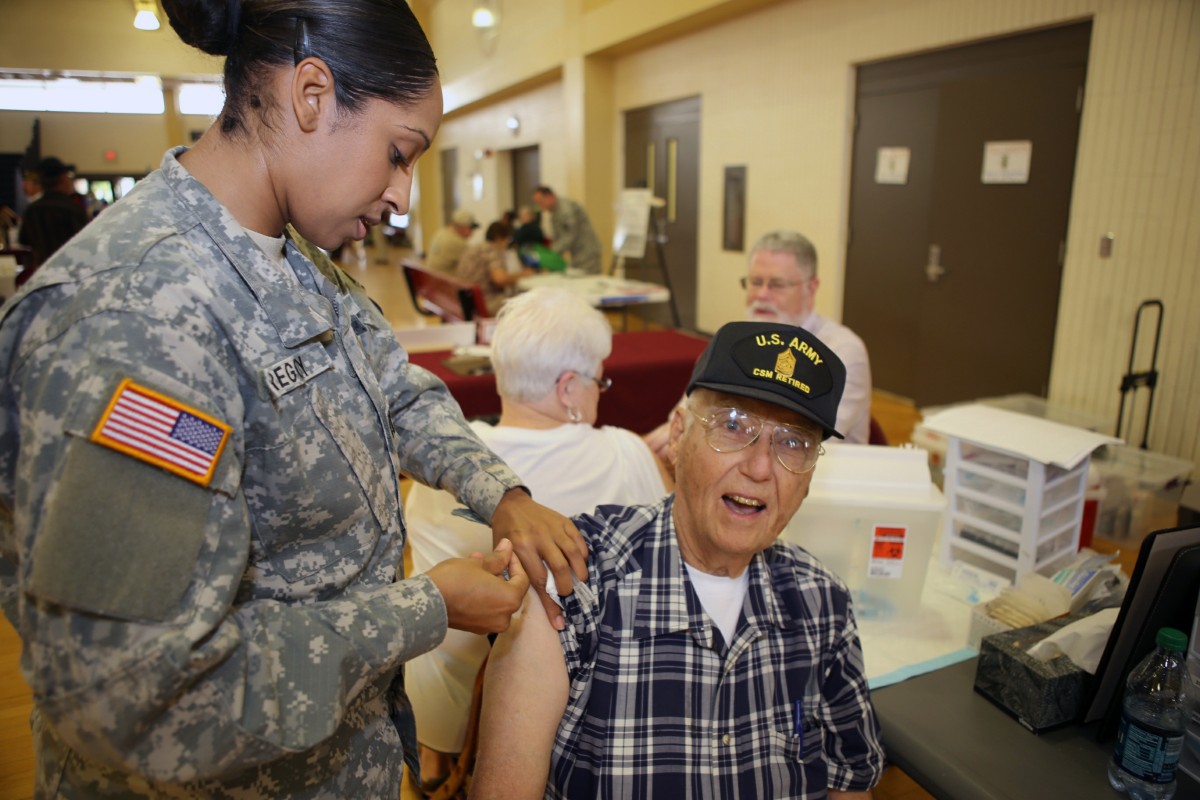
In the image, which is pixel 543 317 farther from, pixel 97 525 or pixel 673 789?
pixel 97 525

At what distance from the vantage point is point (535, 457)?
180 cm

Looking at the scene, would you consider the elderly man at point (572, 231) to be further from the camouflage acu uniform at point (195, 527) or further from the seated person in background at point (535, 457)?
the camouflage acu uniform at point (195, 527)

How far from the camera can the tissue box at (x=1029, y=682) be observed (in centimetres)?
117

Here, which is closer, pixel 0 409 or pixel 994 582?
pixel 0 409

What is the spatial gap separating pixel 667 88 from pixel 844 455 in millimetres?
7503

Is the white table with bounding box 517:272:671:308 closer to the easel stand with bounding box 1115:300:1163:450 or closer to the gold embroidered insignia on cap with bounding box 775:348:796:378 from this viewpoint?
the easel stand with bounding box 1115:300:1163:450

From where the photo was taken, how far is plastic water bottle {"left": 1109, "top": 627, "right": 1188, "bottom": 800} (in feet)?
3.36

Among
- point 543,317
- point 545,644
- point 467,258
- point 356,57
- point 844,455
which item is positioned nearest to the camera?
point 356,57

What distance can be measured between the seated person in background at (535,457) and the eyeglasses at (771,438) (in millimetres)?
602

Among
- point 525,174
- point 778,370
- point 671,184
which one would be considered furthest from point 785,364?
point 525,174

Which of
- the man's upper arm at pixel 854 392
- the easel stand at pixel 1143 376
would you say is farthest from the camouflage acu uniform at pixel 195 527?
the easel stand at pixel 1143 376

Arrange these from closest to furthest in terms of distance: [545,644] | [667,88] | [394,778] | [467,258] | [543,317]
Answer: [394,778] → [545,644] → [543,317] → [467,258] → [667,88]

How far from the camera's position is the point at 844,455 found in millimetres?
1545

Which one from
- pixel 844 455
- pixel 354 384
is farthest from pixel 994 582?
pixel 354 384
